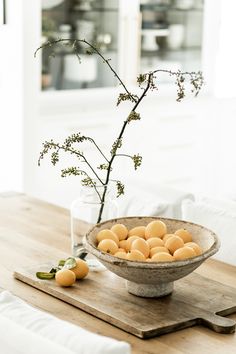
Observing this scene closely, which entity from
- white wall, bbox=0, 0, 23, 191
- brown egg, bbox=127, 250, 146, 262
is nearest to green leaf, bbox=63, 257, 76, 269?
brown egg, bbox=127, 250, 146, 262

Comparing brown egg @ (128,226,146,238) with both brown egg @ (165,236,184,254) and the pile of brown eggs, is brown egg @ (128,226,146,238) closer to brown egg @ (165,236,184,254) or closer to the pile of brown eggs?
the pile of brown eggs

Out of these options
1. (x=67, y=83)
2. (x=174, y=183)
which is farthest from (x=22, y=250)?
(x=174, y=183)

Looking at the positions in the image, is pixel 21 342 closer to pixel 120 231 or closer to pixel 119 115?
pixel 120 231

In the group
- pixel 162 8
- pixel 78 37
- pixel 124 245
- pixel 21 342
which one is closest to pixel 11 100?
pixel 78 37

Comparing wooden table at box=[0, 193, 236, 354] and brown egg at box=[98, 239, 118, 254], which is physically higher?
brown egg at box=[98, 239, 118, 254]

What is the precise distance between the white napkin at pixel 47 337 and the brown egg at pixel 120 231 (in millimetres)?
653

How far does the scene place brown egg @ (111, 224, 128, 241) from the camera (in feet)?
6.40

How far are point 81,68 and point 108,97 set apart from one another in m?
0.25

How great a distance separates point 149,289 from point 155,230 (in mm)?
158

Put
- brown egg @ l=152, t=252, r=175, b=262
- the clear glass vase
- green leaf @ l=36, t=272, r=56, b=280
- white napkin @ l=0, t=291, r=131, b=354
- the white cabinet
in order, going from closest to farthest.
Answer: white napkin @ l=0, t=291, r=131, b=354
brown egg @ l=152, t=252, r=175, b=262
green leaf @ l=36, t=272, r=56, b=280
the clear glass vase
the white cabinet

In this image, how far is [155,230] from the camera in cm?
195

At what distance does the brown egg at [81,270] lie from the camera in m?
1.98

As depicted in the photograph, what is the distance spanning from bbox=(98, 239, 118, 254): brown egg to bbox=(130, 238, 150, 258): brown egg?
1.7 inches

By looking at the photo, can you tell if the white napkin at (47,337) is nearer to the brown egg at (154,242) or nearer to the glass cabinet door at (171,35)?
the brown egg at (154,242)
